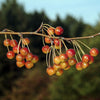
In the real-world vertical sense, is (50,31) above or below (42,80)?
above

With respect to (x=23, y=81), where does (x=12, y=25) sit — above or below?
above

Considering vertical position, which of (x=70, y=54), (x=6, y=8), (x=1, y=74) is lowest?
(x=1, y=74)

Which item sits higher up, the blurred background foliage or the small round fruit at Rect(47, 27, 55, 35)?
the small round fruit at Rect(47, 27, 55, 35)

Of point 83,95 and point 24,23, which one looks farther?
point 24,23

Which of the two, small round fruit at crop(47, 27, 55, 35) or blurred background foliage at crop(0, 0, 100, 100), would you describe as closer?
small round fruit at crop(47, 27, 55, 35)

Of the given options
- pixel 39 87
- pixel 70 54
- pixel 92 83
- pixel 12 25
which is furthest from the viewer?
pixel 12 25

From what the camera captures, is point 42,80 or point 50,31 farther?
point 42,80

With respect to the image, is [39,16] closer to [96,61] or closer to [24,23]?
[24,23]

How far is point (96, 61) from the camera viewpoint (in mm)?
8188

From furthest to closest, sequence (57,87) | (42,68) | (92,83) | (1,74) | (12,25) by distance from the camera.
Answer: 1. (12,25)
2. (1,74)
3. (42,68)
4. (57,87)
5. (92,83)

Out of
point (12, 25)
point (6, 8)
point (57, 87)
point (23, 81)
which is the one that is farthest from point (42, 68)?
point (6, 8)

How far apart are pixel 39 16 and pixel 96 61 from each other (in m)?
9.38

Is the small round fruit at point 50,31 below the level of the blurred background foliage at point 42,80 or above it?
above

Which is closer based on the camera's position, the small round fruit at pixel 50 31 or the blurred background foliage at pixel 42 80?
the small round fruit at pixel 50 31
